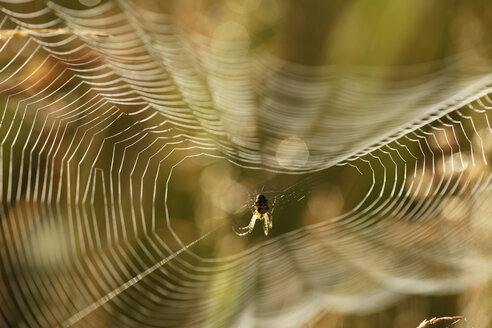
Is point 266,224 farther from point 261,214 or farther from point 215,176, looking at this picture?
point 215,176

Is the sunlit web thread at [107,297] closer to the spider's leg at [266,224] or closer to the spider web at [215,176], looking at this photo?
the spider web at [215,176]

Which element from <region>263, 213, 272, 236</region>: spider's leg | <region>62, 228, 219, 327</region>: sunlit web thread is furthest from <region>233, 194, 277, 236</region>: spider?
<region>62, 228, 219, 327</region>: sunlit web thread

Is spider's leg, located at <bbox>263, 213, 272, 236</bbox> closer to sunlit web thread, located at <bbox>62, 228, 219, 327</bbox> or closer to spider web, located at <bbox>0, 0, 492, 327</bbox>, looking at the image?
spider web, located at <bbox>0, 0, 492, 327</bbox>

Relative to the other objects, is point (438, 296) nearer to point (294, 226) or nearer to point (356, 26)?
point (294, 226)

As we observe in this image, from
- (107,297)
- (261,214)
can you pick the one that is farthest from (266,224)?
(107,297)

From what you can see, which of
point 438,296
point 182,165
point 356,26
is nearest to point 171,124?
point 182,165

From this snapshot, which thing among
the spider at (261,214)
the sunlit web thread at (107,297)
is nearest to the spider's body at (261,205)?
the spider at (261,214)

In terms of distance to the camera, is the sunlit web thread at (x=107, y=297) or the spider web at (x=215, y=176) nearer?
the sunlit web thread at (x=107, y=297)

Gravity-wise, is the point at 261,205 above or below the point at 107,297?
above

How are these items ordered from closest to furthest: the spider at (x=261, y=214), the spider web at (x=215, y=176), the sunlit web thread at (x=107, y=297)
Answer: the sunlit web thread at (x=107, y=297) → the spider web at (x=215, y=176) → the spider at (x=261, y=214)
